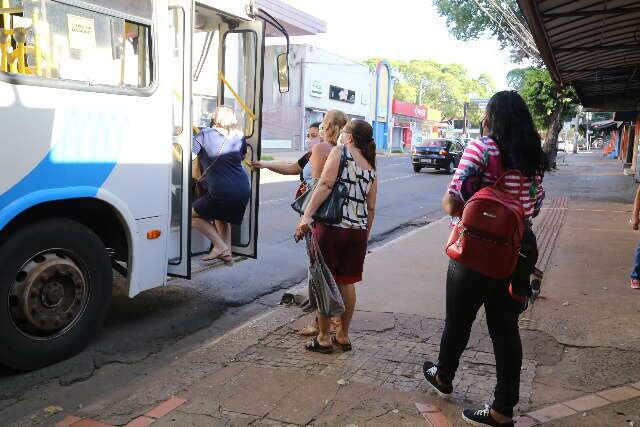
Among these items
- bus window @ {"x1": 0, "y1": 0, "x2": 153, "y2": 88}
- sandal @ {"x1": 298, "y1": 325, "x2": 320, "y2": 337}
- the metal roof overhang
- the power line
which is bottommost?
sandal @ {"x1": 298, "y1": 325, "x2": 320, "y2": 337}

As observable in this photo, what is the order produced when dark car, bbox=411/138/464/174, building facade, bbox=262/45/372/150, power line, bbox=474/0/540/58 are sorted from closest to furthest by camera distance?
power line, bbox=474/0/540/58 → dark car, bbox=411/138/464/174 → building facade, bbox=262/45/372/150

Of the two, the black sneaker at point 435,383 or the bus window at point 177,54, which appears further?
the bus window at point 177,54

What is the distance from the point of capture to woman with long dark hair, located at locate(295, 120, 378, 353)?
13.6 feet

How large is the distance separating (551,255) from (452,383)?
511cm

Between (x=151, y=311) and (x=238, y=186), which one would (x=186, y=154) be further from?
(x=151, y=311)

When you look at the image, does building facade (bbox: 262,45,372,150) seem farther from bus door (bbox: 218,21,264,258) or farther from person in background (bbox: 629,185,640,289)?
person in background (bbox: 629,185,640,289)

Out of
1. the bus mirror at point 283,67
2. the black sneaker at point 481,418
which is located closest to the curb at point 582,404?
the black sneaker at point 481,418

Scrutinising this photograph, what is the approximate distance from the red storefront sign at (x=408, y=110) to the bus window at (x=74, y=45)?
55.9 m

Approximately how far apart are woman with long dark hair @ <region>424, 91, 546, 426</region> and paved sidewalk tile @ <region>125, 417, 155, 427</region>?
1752 millimetres

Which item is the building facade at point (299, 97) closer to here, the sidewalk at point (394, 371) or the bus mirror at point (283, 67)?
the bus mirror at point (283, 67)

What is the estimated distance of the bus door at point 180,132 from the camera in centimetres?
489

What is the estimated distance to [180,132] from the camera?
5066 millimetres

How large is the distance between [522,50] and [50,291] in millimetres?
29359

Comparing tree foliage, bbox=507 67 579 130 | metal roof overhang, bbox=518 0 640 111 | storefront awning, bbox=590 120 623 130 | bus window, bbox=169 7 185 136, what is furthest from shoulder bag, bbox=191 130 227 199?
storefront awning, bbox=590 120 623 130
